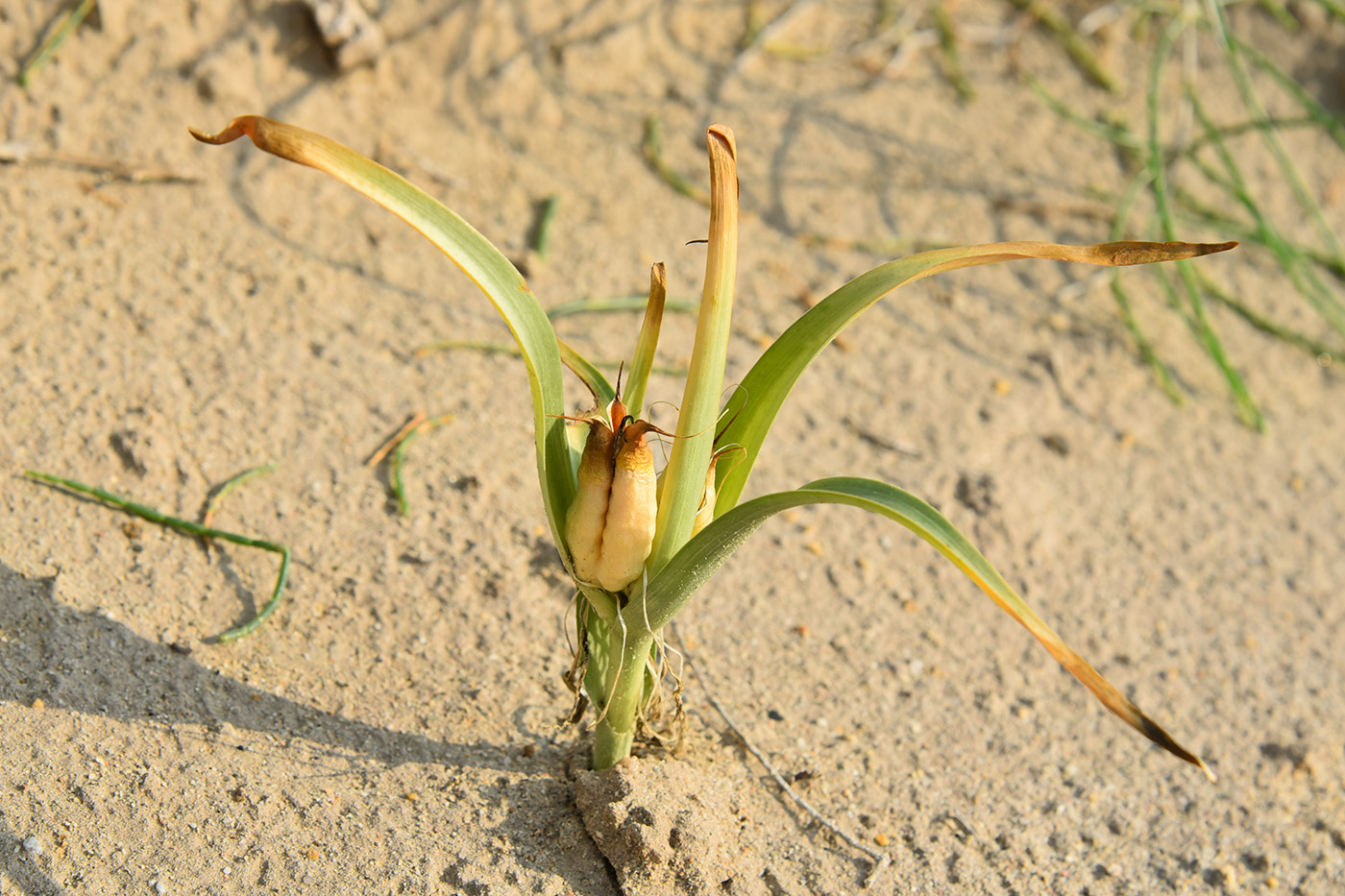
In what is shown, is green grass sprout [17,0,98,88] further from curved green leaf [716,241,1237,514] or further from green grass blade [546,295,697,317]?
curved green leaf [716,241,1237,514]

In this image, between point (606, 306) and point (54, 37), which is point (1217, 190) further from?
point (54, 37)

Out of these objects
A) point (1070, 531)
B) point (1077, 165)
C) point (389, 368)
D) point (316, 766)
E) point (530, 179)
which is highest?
point (1077, 165)

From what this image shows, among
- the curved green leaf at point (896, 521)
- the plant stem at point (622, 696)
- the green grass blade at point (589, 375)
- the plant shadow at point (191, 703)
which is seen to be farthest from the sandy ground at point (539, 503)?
the green grass blade at point (589, 375)

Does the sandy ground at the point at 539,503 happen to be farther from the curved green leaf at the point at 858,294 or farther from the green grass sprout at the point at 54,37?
the curved green leaf at the point at 858,294

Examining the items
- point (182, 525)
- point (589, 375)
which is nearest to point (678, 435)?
point (589, 375)

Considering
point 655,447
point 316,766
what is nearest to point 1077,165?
point 655,447

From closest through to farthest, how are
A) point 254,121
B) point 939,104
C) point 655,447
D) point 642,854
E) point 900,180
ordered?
1. point 254,121
2. point 642,854
3. point 655,447
4. point 900,180
5. point 939,104

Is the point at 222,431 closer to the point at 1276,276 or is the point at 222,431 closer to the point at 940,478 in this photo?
A: the point at 940,478
